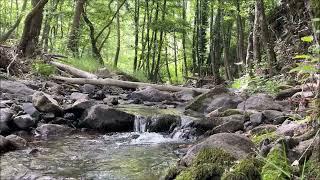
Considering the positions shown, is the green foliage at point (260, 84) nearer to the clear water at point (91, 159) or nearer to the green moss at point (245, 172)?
the clear water at point (91, 159)

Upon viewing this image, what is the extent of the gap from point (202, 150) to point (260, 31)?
936 cm

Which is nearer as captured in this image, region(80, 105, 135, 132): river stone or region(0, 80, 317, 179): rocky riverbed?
region(0, 80, 317, 179): rocky riverbed

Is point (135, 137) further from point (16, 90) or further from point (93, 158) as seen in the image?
point (16, 90)

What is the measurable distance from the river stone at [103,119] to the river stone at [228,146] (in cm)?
363

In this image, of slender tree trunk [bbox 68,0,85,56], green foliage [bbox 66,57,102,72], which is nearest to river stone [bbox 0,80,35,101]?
green foliage [bbox 66,57,102,72]

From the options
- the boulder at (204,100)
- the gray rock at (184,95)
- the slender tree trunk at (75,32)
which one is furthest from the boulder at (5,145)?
the slender tree trunk at (75,32)

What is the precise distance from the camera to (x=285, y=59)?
12.8 metres

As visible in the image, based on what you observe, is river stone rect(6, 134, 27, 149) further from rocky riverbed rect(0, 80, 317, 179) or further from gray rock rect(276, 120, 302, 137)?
gray rock rect(276, 120, 302, 137)

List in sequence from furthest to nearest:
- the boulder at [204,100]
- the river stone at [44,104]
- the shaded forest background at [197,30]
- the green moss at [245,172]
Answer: the shaded forest background at [197,30], the boulder at [204,100], the river stone at [44,104], the green moss at [245,172]

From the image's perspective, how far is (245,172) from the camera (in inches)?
152

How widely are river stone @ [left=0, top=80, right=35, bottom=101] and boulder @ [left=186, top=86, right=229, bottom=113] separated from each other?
4.12m

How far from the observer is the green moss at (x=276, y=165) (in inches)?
146

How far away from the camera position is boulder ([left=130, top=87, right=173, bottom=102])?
12781mm

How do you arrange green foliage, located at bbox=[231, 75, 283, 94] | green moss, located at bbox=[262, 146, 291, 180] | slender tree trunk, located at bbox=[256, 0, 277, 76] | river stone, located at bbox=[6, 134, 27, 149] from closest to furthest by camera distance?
green moss, located at bbox=[262, 146, 291, 180]
river stone, located at bbox=[6, 134, 27, 149]
green foliage, located at bbox=[231, 75, 283, 94]
slender tree trunk, located at bbox=[256, 0, 277, 76]
